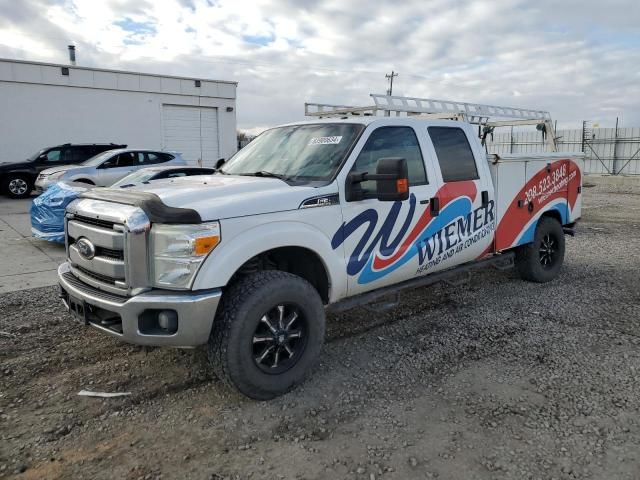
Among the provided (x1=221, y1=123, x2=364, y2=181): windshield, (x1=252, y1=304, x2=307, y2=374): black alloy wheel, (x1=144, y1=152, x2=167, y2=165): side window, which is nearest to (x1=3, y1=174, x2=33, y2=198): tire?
(x1=144, y1=152, x2=167, y2=165): side window

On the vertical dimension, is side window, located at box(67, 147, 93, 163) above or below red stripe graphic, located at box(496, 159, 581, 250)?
above

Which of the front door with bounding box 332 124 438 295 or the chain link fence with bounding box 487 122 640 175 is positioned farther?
the chain link fence with bounding box 487 122 640 175

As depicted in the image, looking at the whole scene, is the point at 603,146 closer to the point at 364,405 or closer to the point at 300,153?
the point at 300,153

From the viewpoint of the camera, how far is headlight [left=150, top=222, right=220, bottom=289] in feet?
10.1

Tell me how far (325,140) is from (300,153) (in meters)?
0.24

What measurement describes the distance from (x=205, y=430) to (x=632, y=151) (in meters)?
27.9

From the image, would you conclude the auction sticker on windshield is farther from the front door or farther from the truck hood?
the truck hood

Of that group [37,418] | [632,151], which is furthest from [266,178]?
[632,151]

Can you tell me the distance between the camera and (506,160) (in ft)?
18.0

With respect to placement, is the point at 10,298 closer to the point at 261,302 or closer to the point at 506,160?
the point at 261,302

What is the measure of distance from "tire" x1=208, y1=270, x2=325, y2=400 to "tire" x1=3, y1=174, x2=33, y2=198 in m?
15.8

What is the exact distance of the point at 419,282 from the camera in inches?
184

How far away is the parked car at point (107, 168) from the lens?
13.2 meters

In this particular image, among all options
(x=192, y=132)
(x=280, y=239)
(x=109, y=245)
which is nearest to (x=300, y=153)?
(x=280, y=239)
